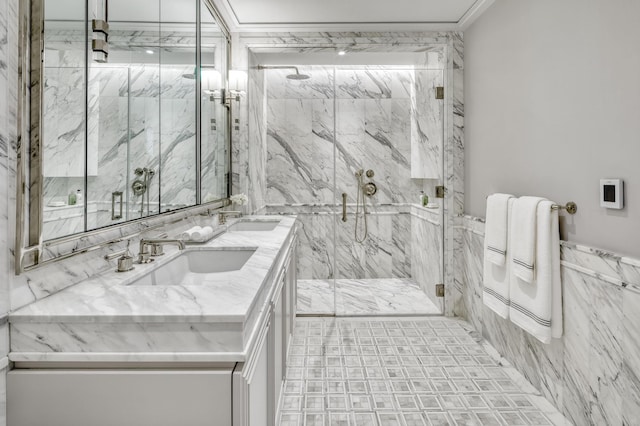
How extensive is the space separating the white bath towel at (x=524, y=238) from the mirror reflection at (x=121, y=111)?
6.06 ft

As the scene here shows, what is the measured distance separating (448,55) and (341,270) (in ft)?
7.54

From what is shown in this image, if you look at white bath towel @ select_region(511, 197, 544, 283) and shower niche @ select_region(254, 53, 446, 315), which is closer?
white bath towel @ select_region(511, 197, 544, 283)

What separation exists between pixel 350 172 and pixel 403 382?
2.35 metres

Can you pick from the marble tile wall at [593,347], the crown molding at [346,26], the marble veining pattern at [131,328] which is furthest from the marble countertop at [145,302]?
the crown molding at [346,26]

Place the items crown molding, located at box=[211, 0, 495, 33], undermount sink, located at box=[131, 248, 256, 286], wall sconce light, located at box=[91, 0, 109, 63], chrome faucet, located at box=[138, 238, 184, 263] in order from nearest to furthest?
wall sconce light, located at box=[91, 0, 109, 63] → chrome faucet, located at box=[138, 238, 184, 263] → undermount sink, located at box=[131, 248, 256, 286] → crown molding, located at box=[211, 0, 495, 33]

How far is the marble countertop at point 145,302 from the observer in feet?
3.01

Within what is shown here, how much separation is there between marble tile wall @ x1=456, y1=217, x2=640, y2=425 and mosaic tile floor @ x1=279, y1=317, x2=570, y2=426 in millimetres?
153

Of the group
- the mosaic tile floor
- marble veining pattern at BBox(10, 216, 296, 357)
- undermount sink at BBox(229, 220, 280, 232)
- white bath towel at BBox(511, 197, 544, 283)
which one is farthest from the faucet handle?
white bath towel at BBox(511, 197, 544, 283)

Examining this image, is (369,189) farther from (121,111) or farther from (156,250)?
(121,111)

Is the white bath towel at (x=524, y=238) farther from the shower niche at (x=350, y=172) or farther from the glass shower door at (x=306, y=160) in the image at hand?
the glass shower door at (x=306, y=160)

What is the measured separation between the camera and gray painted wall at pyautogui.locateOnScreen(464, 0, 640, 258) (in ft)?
5.17

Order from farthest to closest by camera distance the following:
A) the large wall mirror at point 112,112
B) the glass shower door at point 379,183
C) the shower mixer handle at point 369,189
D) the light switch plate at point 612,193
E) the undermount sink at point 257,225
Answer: the shower mixer handle at point 369,189 < the glass shower door at point 379,183 < the undermount sink at point 257,225 < the light switch plate at point 612,193 < the large wall mirror at point 112,112

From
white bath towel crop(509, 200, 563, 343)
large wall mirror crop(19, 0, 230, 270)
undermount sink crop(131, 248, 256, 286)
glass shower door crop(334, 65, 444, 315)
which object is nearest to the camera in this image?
large wall mirror crop(19, 0, 230, 270)

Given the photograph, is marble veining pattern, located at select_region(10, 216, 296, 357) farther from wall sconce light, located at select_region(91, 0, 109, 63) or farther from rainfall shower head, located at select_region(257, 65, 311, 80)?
rainfall shower head, located at select_region(257, 65, 311, 80)
